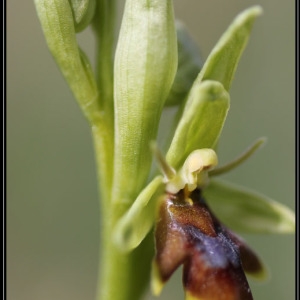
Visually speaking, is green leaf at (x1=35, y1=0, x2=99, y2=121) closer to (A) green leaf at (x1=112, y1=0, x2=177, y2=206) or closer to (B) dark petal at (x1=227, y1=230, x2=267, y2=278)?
(A) green leaf at (x1=112, y1=0, x2=177, y2=206)

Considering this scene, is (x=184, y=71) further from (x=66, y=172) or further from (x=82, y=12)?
(x=66, y=172)

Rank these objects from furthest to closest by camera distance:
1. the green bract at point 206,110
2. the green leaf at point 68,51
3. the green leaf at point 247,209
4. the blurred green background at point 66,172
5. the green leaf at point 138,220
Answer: the blurred green background at point 66,172, the green leaf at point 247,209, the green leaf at point 68,51, the green bract at point 206,110, the green leaf at point 138,220

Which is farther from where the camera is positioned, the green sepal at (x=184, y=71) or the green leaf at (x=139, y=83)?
the green sepal at (x=184, y=71)

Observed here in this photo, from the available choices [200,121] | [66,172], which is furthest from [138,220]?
[66,172]

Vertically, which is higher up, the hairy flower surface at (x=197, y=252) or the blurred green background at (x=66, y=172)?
the hairy flower surface at (x=197, y=252)

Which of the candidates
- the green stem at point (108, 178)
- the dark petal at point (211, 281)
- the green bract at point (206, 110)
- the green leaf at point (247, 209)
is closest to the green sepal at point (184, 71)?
the green bract at point (206, 110)

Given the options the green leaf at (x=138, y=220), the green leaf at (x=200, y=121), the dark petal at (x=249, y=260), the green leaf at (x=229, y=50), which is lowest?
the dark petal at (x=249, y=260)

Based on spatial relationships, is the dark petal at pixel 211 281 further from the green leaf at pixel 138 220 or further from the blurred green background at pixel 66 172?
the blurred green background at pixel 66 172
